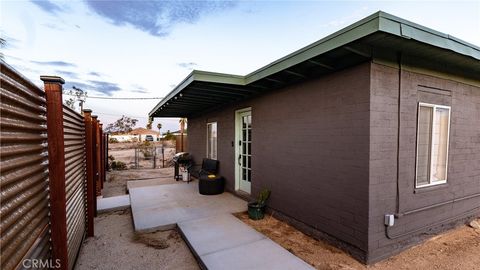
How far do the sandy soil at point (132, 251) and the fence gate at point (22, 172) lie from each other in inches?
51.5

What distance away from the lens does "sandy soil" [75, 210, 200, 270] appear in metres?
2.95

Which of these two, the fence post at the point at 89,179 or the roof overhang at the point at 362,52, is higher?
the roof overhang at the point at 362,52

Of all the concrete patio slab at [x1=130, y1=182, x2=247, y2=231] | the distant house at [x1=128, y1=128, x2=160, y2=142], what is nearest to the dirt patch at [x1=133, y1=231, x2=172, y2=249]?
the concrete patio slab at [x1=130, y1=182, x2=247, y2=231]

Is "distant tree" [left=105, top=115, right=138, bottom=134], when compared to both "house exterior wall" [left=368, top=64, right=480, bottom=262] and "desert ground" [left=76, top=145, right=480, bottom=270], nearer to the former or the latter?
"desert ground" [left=76, top=145, right=480, bottom=270]

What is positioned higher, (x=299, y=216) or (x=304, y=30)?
(x=304, y=30)

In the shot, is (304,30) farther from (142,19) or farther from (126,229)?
(126,229)

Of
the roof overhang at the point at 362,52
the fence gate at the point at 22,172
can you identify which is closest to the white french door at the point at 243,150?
the roof overhang at the point at 362,52

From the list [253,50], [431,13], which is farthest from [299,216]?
[253,50]

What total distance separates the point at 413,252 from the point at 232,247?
2529 mm

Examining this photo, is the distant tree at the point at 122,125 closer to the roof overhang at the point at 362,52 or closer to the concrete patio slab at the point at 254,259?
the roof overhang at the point at 362,52

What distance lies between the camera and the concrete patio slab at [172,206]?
13.9ft

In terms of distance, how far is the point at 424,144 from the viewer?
3.51 metres

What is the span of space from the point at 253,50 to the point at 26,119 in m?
7.19

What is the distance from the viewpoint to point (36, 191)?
168 cm
